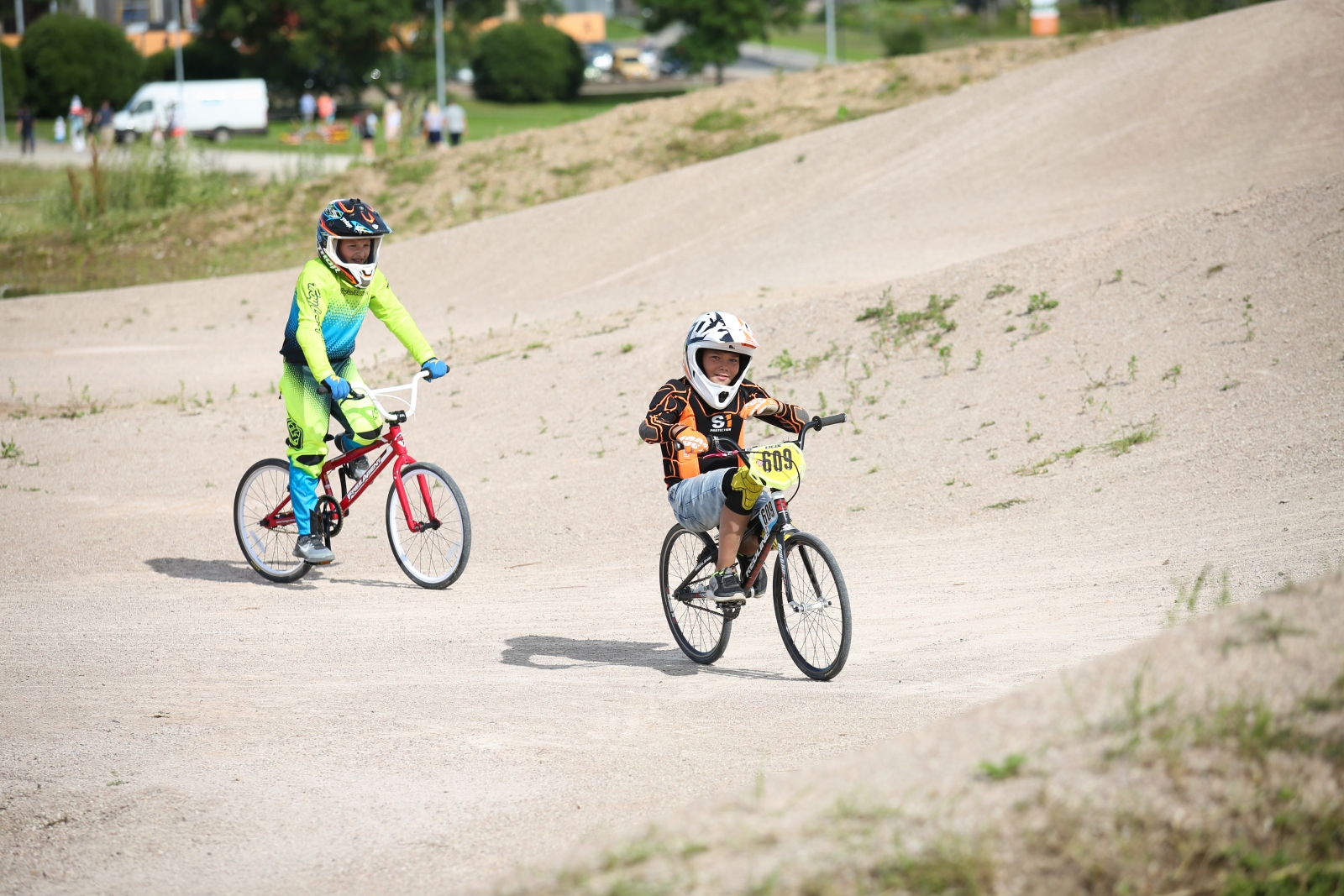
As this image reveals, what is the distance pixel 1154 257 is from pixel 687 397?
835cm

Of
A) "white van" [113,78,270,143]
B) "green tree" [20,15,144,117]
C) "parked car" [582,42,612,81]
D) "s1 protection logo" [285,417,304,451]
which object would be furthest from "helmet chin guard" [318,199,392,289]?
"parked car" [582,42,612,81]

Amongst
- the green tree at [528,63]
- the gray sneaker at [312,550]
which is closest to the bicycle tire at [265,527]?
the gray sneaker at [312,550]

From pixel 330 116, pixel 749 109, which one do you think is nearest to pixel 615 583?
pixel 749 109

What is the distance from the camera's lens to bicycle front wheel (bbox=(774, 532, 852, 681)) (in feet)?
20.5

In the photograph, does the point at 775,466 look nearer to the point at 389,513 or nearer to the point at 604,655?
the point at 604,655

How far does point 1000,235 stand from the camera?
771 inches

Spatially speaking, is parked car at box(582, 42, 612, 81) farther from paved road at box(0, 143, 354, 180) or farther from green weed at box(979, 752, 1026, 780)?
green weed at box(979, 752, 1026, 780)

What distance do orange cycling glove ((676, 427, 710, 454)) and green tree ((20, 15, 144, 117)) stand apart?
67.5 meters

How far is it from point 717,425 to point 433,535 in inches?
125

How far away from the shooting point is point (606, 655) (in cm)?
731

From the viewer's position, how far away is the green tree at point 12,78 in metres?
64.3

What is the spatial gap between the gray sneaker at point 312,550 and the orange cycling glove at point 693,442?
12.7ft

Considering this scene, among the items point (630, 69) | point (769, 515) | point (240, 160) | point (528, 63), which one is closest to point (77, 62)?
point (528, 63)

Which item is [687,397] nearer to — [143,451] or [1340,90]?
[143,451]
